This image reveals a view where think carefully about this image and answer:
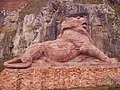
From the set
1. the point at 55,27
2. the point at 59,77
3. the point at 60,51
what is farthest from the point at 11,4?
the point at 59,77

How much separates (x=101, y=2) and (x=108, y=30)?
Result: 12.2ft

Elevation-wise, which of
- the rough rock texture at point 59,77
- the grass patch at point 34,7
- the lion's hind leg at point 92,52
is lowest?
the rough rock texture at point 59,77

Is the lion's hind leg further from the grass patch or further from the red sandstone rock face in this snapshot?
the red sandstone rock face

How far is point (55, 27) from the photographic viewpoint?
73.7 ft

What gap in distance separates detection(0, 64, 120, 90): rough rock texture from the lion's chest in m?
0.53

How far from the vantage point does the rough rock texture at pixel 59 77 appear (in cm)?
1240

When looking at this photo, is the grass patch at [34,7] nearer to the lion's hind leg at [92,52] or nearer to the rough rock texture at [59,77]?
the lion's hind leg at [92,52]

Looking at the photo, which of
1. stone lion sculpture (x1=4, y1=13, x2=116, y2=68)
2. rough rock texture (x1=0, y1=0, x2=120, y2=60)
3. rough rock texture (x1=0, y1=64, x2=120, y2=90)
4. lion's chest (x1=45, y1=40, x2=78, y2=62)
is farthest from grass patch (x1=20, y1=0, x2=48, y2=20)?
rough rock texture (x1=0, y1=64, x2=120, y2=90)

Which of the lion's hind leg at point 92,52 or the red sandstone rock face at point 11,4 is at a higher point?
the red sandstone rock face at point 11,4

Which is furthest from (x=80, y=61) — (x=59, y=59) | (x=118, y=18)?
(x=118, y=18)

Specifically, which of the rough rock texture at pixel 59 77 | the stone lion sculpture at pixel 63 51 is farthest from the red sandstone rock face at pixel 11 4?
the rough rock texture at pixel 59 77

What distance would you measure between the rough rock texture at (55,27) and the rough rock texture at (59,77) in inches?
304

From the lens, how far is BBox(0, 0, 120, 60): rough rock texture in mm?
22641

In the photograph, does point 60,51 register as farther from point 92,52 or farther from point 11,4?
point 11,4
